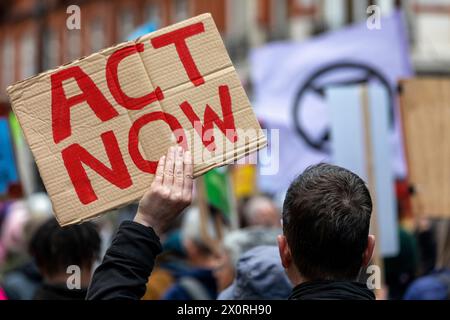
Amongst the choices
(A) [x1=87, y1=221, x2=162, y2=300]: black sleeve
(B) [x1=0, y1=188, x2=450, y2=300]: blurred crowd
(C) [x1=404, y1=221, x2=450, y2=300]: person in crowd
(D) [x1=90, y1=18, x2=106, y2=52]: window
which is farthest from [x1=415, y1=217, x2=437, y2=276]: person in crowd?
(D) [x1=90, y1=18, x2=106, y2=52]: window

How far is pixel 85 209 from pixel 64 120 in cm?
26

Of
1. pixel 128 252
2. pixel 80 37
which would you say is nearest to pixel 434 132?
pixel 128 252

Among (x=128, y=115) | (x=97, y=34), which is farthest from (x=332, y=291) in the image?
(x=97, y=34)

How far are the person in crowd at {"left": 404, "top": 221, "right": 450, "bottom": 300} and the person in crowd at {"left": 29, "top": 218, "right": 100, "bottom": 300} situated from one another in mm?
1445

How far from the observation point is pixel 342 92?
5625 mm

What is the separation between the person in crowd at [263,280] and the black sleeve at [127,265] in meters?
0.98

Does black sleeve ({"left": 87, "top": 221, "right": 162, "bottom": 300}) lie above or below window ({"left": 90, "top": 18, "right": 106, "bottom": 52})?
below

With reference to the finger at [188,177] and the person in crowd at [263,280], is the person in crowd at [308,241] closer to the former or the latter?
the finger at [188,177]

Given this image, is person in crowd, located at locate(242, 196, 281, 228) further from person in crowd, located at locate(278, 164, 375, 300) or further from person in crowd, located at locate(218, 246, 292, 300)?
person in crowd, located at locate(278, 164, 375, 300)

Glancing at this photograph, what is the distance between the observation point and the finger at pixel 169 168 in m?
2.72

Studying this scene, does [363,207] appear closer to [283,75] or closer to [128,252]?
[128,252]

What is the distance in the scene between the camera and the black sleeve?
2502 millimetres

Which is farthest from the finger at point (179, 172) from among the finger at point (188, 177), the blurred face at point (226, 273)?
the blurred face at point (226, 273)

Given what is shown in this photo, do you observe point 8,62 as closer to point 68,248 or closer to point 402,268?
point 402,268
